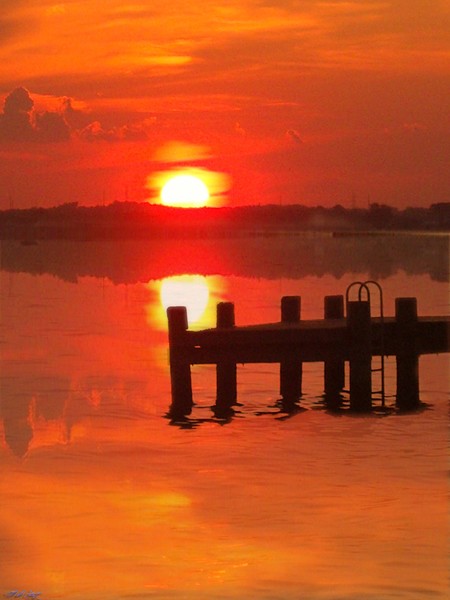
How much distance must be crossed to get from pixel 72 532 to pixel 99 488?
8.80ft

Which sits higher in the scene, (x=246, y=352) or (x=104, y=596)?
(x=246, y=352)

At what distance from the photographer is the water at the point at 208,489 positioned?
13875 mm

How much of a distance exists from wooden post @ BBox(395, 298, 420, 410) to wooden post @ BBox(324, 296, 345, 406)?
135 centimetres

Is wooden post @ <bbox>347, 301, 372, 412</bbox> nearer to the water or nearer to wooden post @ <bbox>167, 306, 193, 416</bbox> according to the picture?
the water

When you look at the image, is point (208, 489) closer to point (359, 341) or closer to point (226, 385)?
point (359, 341)

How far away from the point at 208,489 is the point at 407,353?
24.0 ft

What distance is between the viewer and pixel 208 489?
18297 mm

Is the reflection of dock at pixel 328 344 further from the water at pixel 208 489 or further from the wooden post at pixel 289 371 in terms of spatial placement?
the wooden post at pixel 289 371

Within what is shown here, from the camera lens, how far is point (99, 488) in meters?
18.4

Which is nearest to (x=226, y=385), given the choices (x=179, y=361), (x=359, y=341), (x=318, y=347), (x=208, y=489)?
(x=179, y=361)

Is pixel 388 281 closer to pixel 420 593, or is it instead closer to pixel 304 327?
pixel 304 327

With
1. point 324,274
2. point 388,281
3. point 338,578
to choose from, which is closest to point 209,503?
point 338,578

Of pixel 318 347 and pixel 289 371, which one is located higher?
pixel 318 347

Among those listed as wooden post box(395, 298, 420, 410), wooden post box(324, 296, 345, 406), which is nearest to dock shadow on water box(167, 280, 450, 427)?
wooden post box(395, 298, 420, 410)
